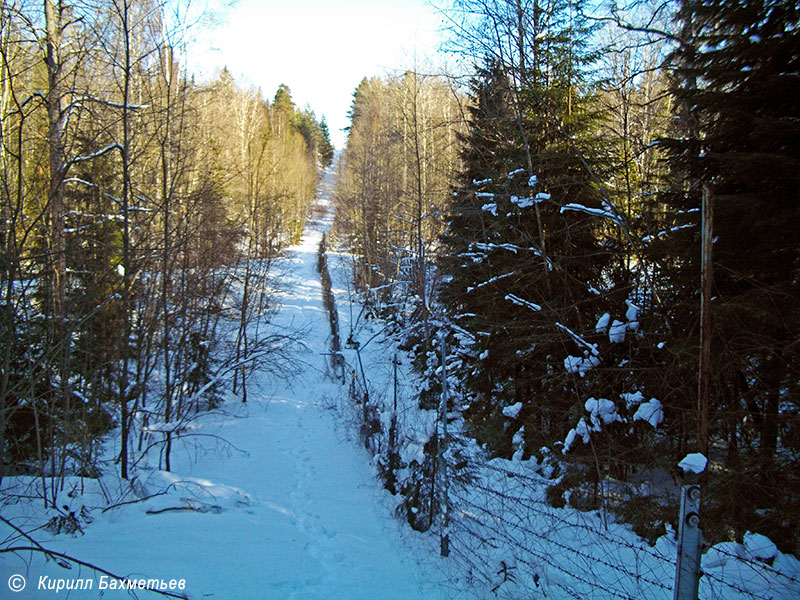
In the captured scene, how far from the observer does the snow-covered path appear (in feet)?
12.5

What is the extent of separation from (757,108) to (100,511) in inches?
286

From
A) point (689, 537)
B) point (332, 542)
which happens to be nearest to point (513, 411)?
point (332, 542)

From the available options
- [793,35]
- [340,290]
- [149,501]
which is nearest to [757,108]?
[793,35]

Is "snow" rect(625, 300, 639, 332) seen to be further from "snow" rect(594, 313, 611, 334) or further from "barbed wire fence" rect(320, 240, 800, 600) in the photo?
"barbed wire fence" rect(320, 240, 800, 600)

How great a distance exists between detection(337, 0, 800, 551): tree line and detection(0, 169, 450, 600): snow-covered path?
2336mm

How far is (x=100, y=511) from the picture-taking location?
471 centimetres

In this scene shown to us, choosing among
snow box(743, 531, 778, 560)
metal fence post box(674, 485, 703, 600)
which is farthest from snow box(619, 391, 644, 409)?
metal fence post box(674, 485, 703, 600)

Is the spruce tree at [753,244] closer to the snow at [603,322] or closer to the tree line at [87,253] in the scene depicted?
the snow at [603,322]

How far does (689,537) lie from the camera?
2561 millimetres

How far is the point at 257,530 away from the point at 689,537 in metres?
4.50

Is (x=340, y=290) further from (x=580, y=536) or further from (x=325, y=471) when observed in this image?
(x=580, y=536)

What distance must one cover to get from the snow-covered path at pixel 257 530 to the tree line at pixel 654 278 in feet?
7.66

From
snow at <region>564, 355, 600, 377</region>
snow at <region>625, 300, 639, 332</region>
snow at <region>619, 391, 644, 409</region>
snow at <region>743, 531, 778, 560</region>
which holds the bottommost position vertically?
snow at <region>743, 531, 778, 560</region>

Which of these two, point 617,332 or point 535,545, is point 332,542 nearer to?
point 535,545
